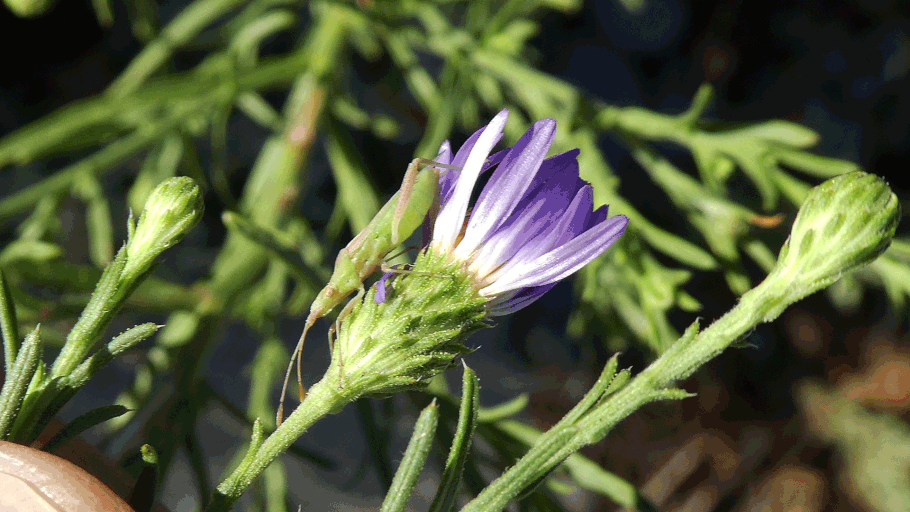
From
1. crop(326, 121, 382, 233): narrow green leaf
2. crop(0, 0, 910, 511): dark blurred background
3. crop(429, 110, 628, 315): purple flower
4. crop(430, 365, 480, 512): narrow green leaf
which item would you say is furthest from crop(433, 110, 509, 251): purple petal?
crop(0, 0, 910, 511): dark blurred background

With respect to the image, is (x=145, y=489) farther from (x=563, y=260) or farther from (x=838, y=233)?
(x=838, y=233)

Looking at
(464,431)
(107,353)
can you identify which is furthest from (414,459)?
(107,353)

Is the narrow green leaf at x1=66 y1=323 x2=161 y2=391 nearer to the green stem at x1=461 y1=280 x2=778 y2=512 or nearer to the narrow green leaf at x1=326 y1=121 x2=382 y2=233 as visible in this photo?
the green stem at x1=461 y1=280 x2=778 y2=512

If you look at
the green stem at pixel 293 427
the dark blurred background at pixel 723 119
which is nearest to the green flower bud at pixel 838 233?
the green stem at pixel 293 427

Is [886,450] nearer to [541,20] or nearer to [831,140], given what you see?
[831,140]

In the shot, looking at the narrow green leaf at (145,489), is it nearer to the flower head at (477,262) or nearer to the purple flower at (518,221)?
the flower head at (477,262)

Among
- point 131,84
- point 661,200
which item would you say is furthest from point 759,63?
point 131,84
